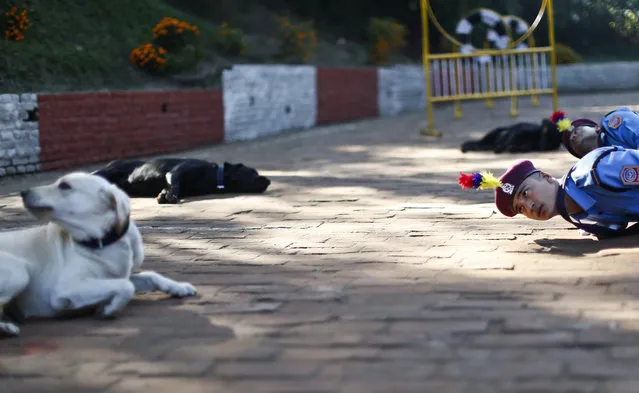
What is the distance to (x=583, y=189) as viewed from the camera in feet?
18.4

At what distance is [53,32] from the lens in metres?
15.0

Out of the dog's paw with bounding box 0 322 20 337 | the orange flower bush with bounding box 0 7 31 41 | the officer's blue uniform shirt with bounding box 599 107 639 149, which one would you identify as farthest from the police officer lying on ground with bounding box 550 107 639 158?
the orange flower bush with bounding box 0 7 31 41

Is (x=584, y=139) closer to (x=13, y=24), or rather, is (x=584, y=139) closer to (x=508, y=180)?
(x=508, y=180)

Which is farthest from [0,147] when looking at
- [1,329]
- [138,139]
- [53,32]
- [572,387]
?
[572,387]

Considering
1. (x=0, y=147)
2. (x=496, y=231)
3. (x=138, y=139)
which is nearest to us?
(x=496, y=231)

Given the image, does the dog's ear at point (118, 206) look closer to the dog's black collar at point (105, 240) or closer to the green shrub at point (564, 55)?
the dog's black collar at point (105, 240)

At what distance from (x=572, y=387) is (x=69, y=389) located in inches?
67.3

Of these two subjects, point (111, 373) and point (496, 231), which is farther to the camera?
point (496, 231)

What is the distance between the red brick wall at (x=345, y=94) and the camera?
21.1 m

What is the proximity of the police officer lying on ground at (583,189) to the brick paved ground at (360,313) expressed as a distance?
203 mm

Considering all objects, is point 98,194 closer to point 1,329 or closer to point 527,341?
point 1,329

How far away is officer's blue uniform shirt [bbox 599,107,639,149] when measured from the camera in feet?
21.0

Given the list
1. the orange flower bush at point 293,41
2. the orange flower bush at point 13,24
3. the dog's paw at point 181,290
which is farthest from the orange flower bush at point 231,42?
the dog's paw at point 181,290

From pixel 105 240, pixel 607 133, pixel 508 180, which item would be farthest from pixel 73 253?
pixel 607 133
